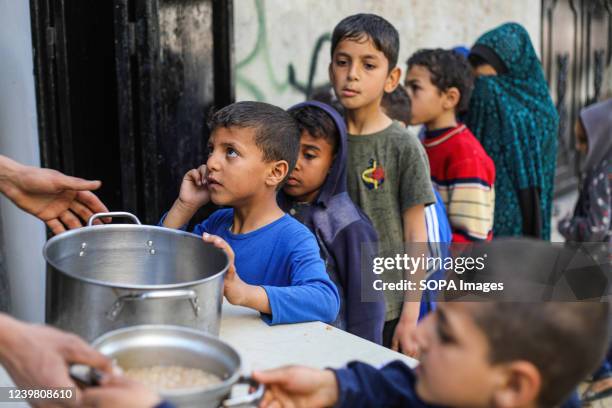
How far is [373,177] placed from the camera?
9.45 ft

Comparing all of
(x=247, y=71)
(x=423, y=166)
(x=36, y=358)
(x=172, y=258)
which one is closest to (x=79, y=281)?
(x=36, y=358)

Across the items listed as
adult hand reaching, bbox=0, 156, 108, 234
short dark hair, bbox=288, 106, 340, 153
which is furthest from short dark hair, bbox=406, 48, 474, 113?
adult hand reaching, bbox=0, 156, 108, 234

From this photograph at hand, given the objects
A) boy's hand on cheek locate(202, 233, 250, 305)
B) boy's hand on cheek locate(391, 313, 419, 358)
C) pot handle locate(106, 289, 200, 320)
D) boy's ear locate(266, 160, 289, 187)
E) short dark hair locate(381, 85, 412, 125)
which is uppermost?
short dark hair locate(381, 85, 412, 125)

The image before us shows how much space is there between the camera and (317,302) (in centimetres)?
200

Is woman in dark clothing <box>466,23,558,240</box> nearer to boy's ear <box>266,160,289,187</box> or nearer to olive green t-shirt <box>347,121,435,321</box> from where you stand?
olive green t-shirt <box>347,121,435,321</box>

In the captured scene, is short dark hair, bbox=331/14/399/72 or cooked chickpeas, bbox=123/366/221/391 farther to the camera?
short dark hair, bbox=331/14/399/72

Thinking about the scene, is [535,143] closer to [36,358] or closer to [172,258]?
[172,258]

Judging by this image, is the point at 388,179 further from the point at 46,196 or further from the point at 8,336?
the point at 8,336

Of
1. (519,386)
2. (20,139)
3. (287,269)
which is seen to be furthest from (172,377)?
(20,139)

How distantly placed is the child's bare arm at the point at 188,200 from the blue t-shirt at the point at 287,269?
4.3 inches

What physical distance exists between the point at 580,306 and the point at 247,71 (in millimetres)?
2946

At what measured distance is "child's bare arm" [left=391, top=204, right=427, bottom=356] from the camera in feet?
9.38

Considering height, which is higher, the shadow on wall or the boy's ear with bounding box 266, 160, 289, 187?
the shadow on wall

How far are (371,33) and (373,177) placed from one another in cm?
57
